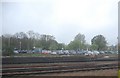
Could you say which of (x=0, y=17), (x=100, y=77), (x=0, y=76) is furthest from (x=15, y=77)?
(x=100, y=77)

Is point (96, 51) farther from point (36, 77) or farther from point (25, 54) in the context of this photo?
point (36, 77)

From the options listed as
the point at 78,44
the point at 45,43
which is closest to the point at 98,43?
the point at 78,44

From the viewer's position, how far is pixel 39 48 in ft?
40.1

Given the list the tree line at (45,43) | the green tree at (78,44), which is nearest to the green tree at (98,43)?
the tree line at (45,43)

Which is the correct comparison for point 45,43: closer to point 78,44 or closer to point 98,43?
point 78,44

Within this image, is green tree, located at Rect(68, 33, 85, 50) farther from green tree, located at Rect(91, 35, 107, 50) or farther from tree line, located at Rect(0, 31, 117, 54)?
green tree, located at Rect(91, 35, 107, 50)

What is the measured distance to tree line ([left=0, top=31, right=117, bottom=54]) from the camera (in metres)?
10.9

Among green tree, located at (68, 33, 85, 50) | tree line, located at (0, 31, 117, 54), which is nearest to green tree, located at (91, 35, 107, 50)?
tree line, located at (0, 31, 117, 54)

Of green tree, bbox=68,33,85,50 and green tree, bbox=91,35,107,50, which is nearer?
green tree, bbox=91,35,107,50

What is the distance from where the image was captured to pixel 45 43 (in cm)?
1259

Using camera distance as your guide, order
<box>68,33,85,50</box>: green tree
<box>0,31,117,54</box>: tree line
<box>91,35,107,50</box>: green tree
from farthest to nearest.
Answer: <box>68,33,85,50</box>: green tree
<box>91,35,107,50</box>: green tree
<box>0,31,117,54</box>: tree line

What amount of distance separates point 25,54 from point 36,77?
5.76 m

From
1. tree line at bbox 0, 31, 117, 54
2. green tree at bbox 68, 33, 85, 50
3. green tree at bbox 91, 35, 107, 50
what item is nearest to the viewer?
tree line at bbox 0, 31, 117, 54

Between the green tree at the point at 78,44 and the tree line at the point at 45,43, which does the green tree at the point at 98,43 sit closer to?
the tree line at the point at 45,43
